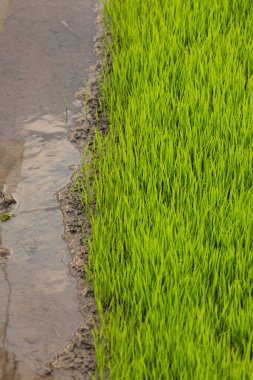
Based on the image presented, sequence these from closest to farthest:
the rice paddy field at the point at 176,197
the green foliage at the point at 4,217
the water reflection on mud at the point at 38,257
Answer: the rice paddy field at the point at 176,197 < the water reflection on mud at the point at 38,257 < the green foliage at the point at 4,217

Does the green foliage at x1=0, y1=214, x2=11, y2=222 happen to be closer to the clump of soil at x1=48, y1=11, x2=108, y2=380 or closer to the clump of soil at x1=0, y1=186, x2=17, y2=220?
the clump of soil at x1=0, y1=186, x2=17, y2=220

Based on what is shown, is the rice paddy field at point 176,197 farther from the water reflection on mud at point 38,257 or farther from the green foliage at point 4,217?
the green foliage at point 4,217

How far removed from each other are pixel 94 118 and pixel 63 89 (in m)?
0.22

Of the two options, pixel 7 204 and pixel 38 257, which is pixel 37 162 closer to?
pixel 7 204

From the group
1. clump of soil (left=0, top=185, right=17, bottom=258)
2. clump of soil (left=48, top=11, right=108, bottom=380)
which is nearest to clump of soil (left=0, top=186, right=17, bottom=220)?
clump of soil (left=0, top=185, right=17, bottom=258)

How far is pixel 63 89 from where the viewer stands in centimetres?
291

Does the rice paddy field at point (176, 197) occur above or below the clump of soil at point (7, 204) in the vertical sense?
above

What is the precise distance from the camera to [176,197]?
2248mm

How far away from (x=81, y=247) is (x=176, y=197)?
311 mm

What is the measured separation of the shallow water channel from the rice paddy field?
0.36 feet

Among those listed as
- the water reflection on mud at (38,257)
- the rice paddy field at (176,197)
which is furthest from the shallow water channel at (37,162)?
the rice paddy field at (176,197)

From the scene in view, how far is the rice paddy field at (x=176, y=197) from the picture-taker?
1.75m

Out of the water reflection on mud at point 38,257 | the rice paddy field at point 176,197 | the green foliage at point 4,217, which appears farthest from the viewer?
the green foliage at point 4,217

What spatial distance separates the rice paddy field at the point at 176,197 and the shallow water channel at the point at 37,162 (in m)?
0.11
